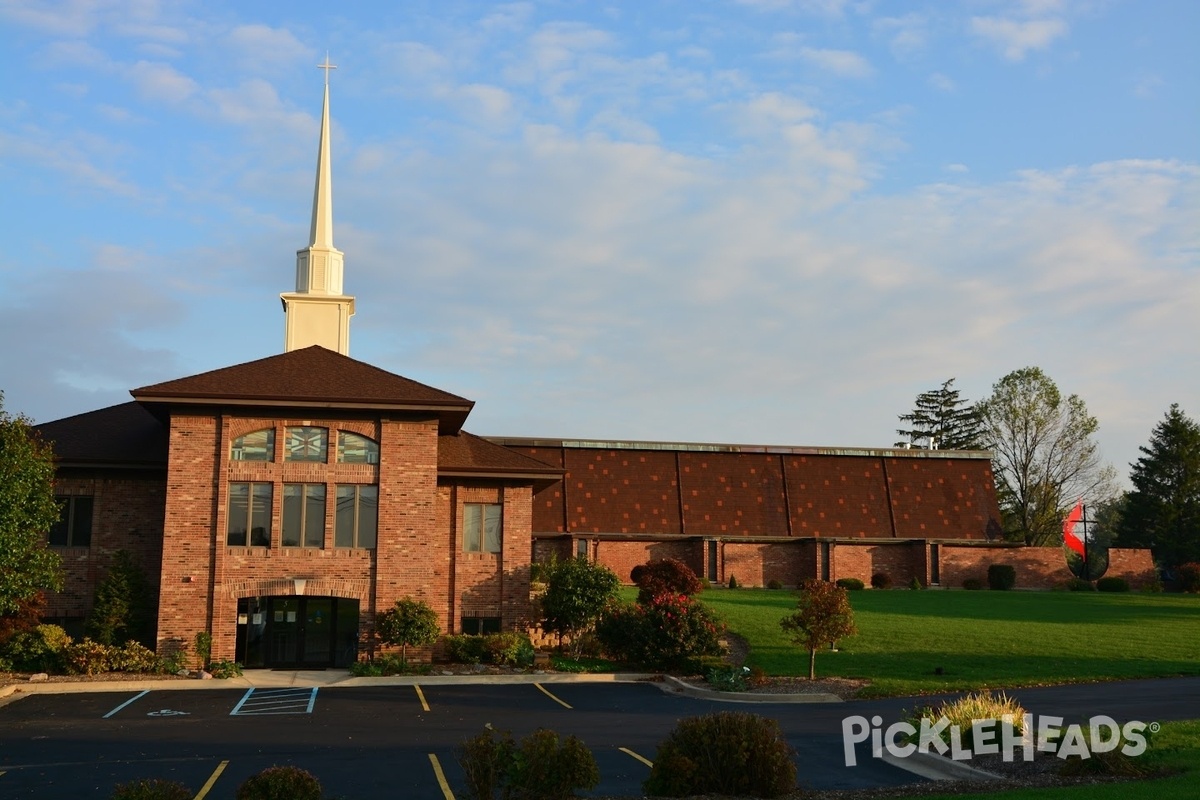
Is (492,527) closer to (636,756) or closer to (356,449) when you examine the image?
(356,449)

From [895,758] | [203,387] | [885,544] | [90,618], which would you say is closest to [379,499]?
[203,387]

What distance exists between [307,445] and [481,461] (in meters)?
5.94

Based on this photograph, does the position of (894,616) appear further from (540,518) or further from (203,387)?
(203,387)

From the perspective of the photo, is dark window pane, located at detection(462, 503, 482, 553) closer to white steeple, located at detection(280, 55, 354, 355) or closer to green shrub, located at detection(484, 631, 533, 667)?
green shrub, located at detection(484, 631, 533, 667)

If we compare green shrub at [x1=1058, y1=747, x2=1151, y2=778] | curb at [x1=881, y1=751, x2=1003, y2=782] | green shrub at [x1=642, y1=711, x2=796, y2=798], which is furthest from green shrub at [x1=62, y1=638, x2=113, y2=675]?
green shrub at [x1=1058, y1=747, x2=1151, y2=778]

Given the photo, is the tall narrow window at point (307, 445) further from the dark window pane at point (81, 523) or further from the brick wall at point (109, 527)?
the dark window pane at point (81, 523)

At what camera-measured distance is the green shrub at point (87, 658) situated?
1180 inches

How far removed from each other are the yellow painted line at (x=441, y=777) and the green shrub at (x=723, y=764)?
2.70 meters

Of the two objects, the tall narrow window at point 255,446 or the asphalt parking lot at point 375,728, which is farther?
the tall narrow window at point 255,446

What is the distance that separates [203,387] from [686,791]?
22.6 m

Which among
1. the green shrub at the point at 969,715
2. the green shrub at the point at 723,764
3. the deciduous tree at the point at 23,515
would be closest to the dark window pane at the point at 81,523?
the deciduous tree at the point at 23,515

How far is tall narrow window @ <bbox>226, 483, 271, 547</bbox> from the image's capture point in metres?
32.0

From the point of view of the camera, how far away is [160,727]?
21.4 m

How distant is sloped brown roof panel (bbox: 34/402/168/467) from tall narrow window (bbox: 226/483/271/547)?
3.01 metres
